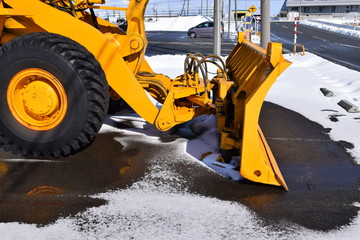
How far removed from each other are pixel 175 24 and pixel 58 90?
5057cm

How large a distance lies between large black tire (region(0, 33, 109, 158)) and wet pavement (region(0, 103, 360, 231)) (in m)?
0.24

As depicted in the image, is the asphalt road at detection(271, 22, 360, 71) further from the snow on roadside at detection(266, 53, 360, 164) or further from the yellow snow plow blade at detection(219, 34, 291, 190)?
the yellow snow plow blade at detection(219, 34, 291, 190)

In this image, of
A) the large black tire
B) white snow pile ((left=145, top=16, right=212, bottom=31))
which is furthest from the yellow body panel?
white snow pile ((left=145, top=16, right=212, bottom=31))

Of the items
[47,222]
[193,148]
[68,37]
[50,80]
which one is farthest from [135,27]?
[47,222]

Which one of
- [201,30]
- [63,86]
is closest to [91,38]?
[63,86]

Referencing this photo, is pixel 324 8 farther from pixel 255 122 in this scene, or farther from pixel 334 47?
pixel 255 122

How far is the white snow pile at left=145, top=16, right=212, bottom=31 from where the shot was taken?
167 feet

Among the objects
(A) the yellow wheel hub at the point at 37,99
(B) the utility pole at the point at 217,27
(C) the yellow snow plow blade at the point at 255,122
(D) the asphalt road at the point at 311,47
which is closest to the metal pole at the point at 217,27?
(B) the utility pole at the point at 217,27

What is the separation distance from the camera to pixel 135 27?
194 inches

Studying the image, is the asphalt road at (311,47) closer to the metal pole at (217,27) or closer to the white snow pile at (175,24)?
the metal pole at (217,27)

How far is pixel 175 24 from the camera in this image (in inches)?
2099

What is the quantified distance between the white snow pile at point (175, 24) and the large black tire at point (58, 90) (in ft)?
154

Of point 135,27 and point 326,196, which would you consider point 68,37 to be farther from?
point 326,196

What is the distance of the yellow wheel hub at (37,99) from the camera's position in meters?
4.27
